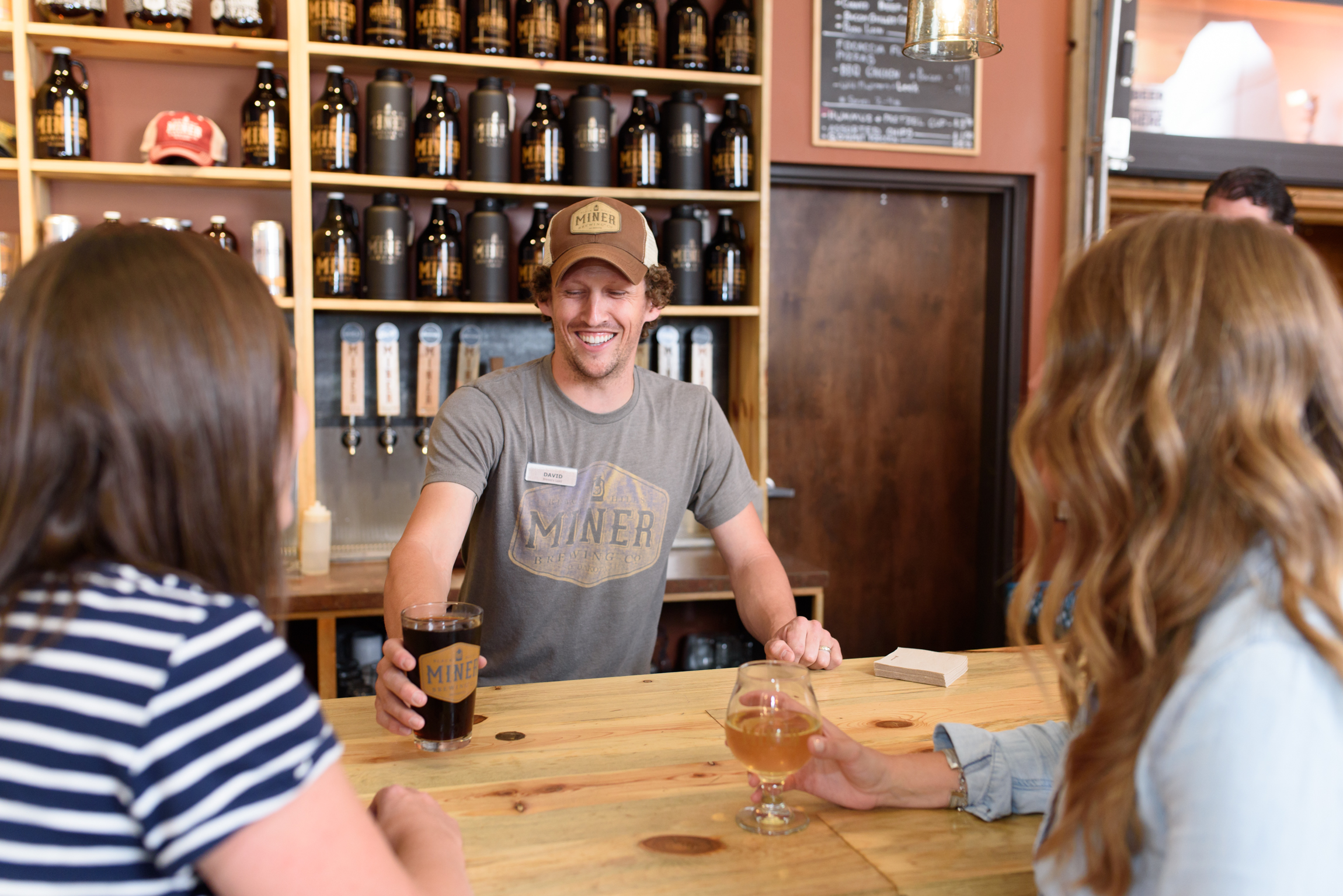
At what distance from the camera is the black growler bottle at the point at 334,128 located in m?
2.58

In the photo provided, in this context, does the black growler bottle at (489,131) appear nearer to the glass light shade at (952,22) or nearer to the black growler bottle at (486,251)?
the black growler bottle at (486,251)

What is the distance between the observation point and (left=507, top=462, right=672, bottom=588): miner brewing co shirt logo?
1802mm

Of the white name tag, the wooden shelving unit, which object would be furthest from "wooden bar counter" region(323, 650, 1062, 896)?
the wooden shelving unit

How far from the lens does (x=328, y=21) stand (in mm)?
2562

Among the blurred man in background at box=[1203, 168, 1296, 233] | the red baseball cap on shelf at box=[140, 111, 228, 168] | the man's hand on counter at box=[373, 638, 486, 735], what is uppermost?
the red baseball cap on shelf at box=[140, 111, 228, 168]

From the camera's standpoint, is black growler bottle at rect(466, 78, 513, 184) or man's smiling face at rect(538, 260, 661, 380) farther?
black growler bottle at rect(466, 78, 513, 184)

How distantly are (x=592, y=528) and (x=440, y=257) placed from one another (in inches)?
46.5

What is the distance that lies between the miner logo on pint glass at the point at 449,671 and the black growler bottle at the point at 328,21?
6.74ft

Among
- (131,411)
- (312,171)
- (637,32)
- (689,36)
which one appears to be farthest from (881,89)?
(131,411)

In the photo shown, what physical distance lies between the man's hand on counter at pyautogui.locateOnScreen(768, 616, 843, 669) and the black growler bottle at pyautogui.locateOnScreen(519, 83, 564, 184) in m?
1.72

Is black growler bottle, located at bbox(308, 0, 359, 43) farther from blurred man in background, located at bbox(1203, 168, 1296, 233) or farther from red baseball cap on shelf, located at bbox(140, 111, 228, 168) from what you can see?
blurred man in background, located at bbox(1203, 168, 1296, 233)

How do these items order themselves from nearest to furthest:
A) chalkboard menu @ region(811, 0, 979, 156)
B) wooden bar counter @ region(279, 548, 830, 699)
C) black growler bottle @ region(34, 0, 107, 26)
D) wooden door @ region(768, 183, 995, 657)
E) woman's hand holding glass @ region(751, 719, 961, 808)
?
woman's hand holding glass @ region(751, 719, 961, 808), wooden bar counter @ region(279, 548, 830, 699), black growler bottle @ region(34, 0, 107, 26), chalkboard menu @ region(811, 0, 979, 156), wooden door @ region(768, 183, 995, 657)

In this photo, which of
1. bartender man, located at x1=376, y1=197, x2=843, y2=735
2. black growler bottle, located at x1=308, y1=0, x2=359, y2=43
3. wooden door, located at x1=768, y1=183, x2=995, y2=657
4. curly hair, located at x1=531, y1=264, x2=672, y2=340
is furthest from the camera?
wooden door, located at x1=768, y1=183, x2=995, y2=657

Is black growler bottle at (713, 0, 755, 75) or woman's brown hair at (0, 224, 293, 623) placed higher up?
black growler bottle at (713, 0, 755, 75)
